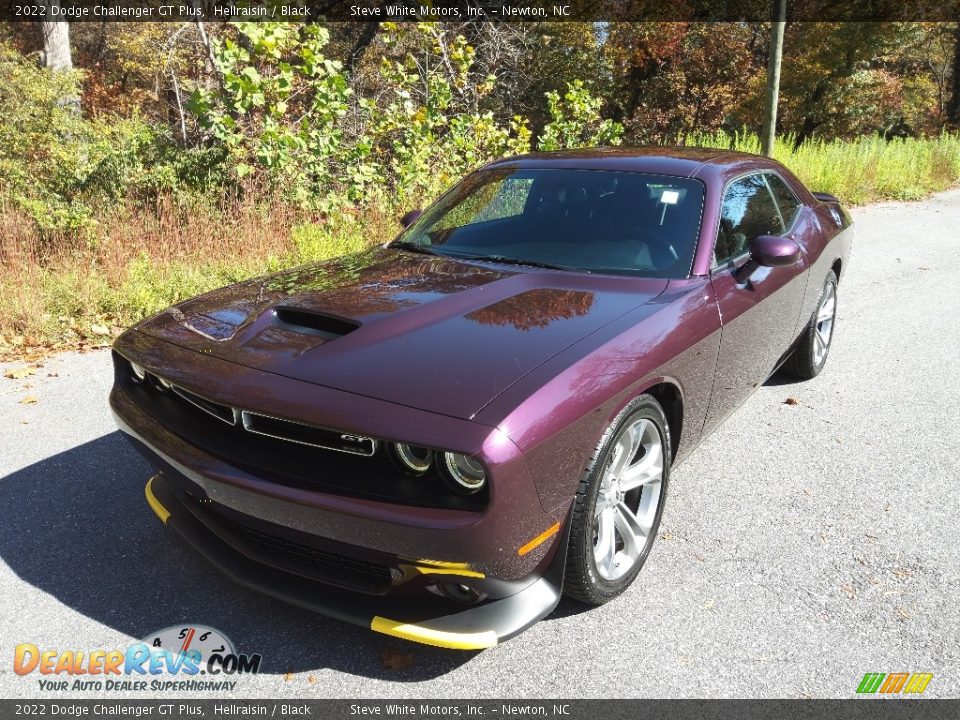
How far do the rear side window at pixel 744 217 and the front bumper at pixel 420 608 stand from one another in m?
1.84

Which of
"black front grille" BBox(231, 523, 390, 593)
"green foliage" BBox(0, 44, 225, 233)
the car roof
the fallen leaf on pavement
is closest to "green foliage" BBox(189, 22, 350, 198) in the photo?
"green foliage" BBox(0, 44, 225, 233)

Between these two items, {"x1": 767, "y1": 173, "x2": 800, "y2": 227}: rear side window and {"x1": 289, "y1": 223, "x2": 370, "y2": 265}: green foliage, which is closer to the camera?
{"x1": 767, "y1": 173, "x2": 800, "y2": 227}: rear side window

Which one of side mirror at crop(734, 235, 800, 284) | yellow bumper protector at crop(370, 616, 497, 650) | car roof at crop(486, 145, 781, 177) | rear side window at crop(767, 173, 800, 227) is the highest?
car roof at crop(486, 145, 781, 177)

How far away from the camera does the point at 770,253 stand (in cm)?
344

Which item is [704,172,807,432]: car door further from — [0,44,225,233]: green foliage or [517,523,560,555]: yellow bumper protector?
[0,44,225,233]: green foliage

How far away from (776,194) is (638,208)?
1.40 meters

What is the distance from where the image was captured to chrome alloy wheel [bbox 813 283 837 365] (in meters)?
5.04

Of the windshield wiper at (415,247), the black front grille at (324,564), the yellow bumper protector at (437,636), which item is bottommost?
the yellow bumper protector at (437,636)


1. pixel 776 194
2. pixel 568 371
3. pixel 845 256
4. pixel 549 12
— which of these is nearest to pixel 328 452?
pixel 568 371

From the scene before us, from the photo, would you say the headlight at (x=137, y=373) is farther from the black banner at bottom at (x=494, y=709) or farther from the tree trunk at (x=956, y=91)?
the tree trunk at (x=956, y=91)

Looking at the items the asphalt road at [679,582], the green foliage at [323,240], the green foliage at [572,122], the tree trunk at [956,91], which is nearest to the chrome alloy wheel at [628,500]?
the asphalt road at [679,582]

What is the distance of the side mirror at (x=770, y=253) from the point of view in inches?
135

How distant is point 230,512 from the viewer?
8.04ft

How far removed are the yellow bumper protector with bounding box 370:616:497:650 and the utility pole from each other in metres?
13.2
